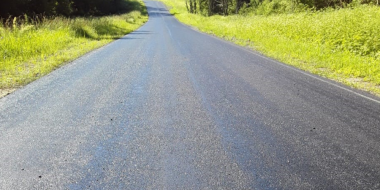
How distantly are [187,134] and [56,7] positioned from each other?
28.2 meters

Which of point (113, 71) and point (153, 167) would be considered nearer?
point (153, 167)

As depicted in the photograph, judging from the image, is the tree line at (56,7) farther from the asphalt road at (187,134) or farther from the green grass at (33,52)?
the asphalt road at (187,134)

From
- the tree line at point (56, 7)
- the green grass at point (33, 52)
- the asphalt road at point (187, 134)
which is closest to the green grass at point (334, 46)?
the asphalt road at point (187, 134)

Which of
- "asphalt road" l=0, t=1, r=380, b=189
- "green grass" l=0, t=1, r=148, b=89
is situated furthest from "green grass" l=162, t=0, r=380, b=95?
"green grass" l=0, t=1, r=148, b=89

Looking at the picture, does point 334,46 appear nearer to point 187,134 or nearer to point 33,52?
point 187,134

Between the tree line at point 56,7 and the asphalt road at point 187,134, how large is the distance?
11.4 metres

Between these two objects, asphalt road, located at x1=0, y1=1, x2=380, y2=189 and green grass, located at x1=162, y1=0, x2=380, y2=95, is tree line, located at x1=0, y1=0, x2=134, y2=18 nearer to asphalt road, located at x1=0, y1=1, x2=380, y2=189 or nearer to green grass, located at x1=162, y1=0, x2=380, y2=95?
asphalt road, located at x1=0, y1=1, x2=380, y2=189

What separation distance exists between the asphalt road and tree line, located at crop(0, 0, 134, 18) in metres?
11.4

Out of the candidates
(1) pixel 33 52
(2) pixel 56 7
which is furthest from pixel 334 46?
(2) pixel 56 7

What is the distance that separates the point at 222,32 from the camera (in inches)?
767

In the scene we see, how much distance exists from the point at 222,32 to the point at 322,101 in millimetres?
14968

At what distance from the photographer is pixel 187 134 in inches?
146

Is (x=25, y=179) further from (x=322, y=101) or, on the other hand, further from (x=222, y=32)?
(x=222, y=32)

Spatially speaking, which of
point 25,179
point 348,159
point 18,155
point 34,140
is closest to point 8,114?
point 34,140
